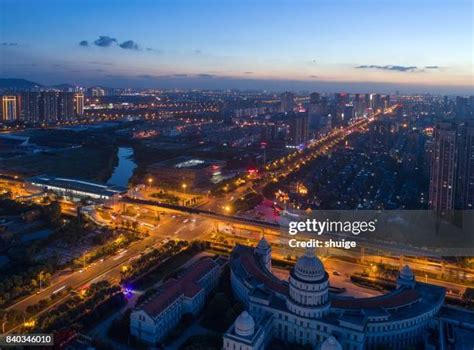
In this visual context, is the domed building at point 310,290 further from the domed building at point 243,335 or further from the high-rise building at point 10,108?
the high-rise building at point 10,108

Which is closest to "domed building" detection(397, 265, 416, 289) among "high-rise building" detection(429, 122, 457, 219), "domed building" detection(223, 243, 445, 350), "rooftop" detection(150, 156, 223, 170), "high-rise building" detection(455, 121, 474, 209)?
"domed building" detection(223, 243, 445, 350)

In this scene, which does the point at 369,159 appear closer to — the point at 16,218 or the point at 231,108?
the point at 16,218

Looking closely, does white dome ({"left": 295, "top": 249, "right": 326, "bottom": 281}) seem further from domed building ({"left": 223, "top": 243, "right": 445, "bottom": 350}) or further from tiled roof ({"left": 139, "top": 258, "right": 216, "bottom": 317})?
tiled roof ({"left": 139, "top": 258, "right": 216, "bottom": 317})

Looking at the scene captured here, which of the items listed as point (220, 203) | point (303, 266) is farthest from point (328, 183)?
point (303, 266)

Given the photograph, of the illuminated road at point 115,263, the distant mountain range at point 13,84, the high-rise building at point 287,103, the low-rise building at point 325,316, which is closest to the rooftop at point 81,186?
the illuminated road at point 115,263

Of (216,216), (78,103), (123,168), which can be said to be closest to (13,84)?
(78,103)
